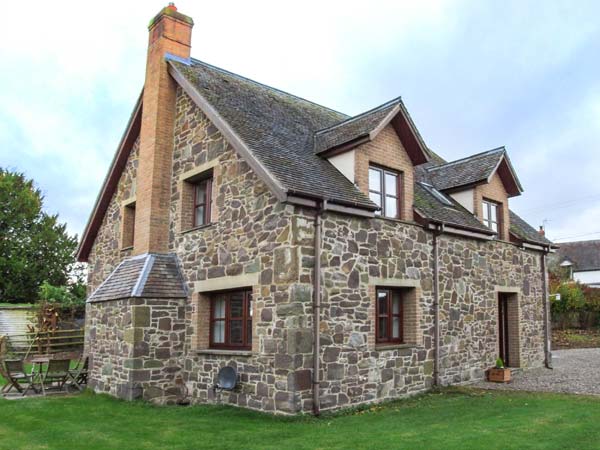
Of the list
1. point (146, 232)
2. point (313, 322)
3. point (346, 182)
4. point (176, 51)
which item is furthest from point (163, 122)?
point (313, 322)

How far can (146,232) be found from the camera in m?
13.9

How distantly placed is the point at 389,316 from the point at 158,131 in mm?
7448

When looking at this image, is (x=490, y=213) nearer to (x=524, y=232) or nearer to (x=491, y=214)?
(x=491, y=214)

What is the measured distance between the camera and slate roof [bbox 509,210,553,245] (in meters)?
16.8

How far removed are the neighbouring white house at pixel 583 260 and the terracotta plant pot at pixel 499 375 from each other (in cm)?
4452

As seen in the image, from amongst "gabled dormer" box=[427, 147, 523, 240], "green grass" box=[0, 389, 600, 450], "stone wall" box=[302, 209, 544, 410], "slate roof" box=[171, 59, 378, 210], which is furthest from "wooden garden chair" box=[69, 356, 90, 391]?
"gabled dormer" box=[427, 147, 523, 240]

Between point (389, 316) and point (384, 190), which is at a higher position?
point (384, 190)

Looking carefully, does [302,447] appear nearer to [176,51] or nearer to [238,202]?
[238,202]

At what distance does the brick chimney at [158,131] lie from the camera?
13.9 meters

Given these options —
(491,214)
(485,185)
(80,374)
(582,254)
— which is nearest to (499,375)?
(491,214)

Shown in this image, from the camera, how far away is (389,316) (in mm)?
12523

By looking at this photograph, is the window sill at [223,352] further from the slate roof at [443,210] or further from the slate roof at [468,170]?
the slate roof at [468,170]

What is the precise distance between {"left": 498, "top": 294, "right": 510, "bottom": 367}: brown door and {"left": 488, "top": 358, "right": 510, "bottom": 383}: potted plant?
6.51 ft

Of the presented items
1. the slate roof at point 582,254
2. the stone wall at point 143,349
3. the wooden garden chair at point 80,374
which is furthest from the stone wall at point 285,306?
the slate roof at point 582,254
